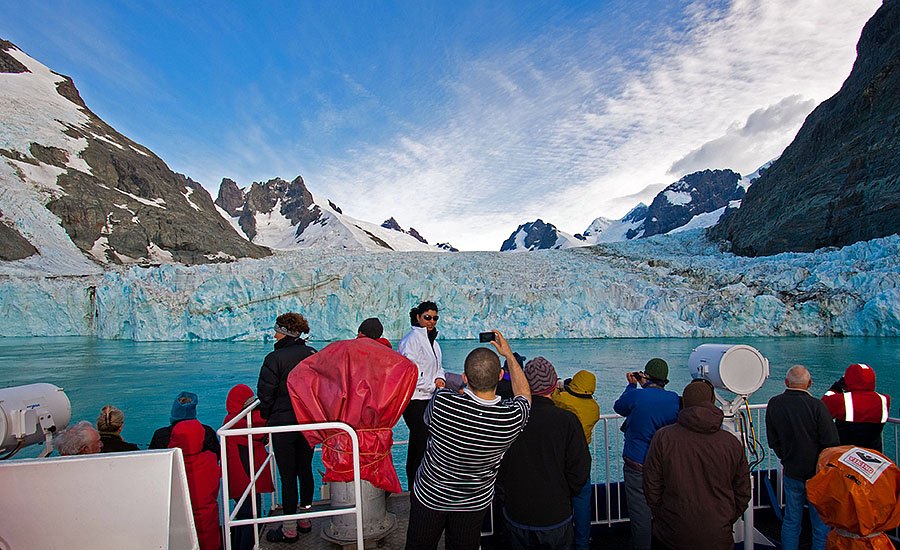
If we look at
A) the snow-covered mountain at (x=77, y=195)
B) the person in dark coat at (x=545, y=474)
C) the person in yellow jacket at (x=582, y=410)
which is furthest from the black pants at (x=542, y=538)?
the snow-covered mountain at (x=77, y=195)

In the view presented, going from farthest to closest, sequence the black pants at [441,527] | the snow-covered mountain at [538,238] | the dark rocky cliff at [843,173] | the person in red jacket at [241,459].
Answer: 1. the snow-covered mountain at [538,238]
2. the dark rocky cliff at [843,173]
3. the person in red jacket at [241,459]
4. the black pants at [441,527]

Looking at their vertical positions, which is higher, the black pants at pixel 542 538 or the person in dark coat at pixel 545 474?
the person in dark coat at pixel 545 474

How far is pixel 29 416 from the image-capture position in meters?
2.15

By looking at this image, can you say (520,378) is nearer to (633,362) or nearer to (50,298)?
(633,362)

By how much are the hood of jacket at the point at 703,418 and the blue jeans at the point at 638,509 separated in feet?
2.52

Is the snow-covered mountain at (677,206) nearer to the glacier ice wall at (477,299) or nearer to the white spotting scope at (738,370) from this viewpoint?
the glacier ice wall at (477,299)

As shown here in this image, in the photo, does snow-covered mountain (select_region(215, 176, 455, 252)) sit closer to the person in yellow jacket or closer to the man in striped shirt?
the person in yellow jacket

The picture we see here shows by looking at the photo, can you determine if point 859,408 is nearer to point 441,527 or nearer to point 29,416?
point 441,527

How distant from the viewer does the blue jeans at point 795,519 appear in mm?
2399

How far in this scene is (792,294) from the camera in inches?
694

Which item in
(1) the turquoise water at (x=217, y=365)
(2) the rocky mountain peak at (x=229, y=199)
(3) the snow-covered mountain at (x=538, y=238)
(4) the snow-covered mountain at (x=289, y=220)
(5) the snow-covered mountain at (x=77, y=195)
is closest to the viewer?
(1) the turquoise water at (x=217, y=365)

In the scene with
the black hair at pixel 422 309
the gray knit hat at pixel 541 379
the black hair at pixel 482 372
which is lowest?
the gray knit hat at pixel 541 379

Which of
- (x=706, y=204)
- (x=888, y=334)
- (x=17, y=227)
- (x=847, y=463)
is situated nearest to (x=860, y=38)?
(x=888, y=334)

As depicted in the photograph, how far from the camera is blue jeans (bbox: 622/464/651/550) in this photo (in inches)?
99.2
